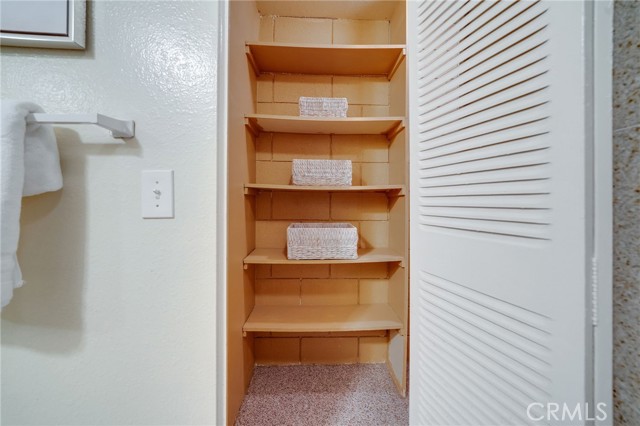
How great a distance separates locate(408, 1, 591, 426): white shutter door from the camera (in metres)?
0.45

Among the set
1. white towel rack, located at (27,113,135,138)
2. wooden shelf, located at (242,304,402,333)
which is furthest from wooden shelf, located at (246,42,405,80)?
wooden shelf, located at (242,304,402,333)

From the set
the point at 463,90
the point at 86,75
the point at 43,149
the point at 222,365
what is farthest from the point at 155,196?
the point at 463,90

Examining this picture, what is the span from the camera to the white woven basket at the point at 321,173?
1289mm

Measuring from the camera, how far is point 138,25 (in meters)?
0.71

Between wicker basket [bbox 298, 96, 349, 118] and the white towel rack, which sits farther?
wicker basket [bbox 298, 96, 349, 118]

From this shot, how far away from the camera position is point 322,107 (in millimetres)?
1302

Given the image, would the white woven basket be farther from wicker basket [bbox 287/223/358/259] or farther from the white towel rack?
the white towel rack

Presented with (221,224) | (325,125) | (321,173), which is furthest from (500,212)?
(325,125)

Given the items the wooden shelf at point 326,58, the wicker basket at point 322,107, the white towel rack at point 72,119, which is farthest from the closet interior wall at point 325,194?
the white towel rack at point 72,119

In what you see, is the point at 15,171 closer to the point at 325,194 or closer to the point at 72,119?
the point at 72,119

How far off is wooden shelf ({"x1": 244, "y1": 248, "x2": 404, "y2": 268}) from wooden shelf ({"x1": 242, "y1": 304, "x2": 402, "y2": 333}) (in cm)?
29

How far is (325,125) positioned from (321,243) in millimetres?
612

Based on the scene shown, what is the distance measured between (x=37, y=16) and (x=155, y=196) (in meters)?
0.54

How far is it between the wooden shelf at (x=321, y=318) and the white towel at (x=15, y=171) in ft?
2.62
